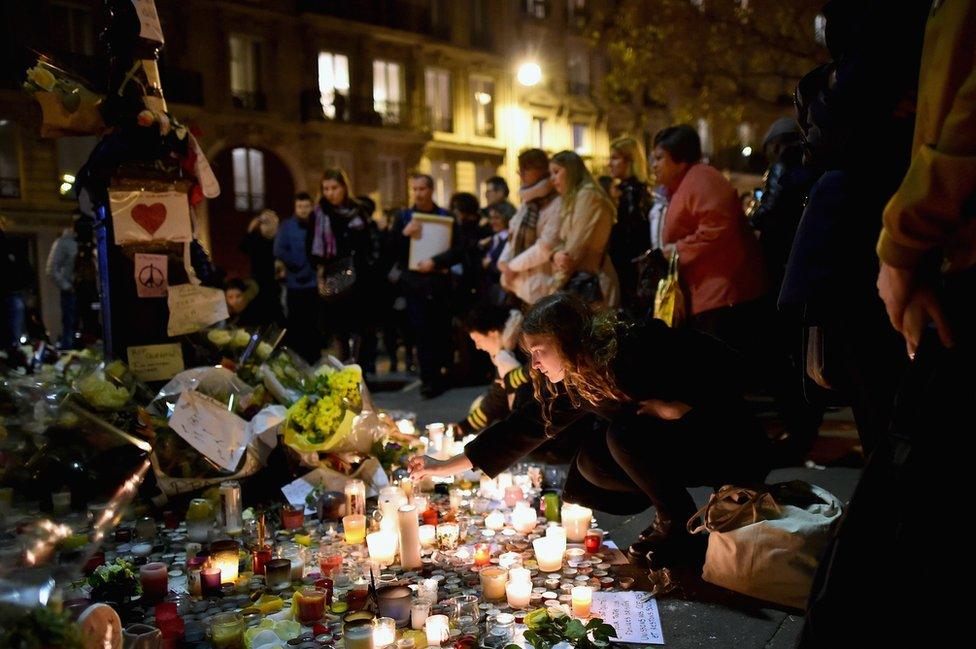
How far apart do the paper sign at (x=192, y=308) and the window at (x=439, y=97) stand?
21310 millimetres

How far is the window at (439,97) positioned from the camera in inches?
1000

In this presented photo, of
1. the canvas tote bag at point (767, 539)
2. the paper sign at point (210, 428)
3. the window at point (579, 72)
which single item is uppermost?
the window at point (579, 72)

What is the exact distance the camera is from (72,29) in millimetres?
18266

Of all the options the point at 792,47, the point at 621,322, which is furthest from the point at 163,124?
the point at 792,47

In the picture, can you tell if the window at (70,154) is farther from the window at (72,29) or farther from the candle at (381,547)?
the candle at (381,547)

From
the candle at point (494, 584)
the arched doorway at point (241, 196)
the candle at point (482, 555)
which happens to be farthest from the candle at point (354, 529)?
the arched doorway at point (241, 196)

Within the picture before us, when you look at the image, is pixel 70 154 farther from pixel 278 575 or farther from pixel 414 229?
pixel 278 575

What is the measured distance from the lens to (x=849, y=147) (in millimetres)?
1996

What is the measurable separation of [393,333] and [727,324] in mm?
5184

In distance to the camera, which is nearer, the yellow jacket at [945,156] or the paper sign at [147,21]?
the yellow jacket at [945,156]

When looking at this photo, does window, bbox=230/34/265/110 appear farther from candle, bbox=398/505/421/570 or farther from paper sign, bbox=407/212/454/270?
candle, bbox=398/505/421/570

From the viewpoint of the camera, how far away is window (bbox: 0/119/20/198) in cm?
1762

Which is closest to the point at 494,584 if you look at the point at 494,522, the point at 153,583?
the point at 494,522

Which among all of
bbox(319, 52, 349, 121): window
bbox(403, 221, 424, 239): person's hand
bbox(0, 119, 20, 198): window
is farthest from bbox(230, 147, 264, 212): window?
bbox(403, 221, 424, 239): person's hand
